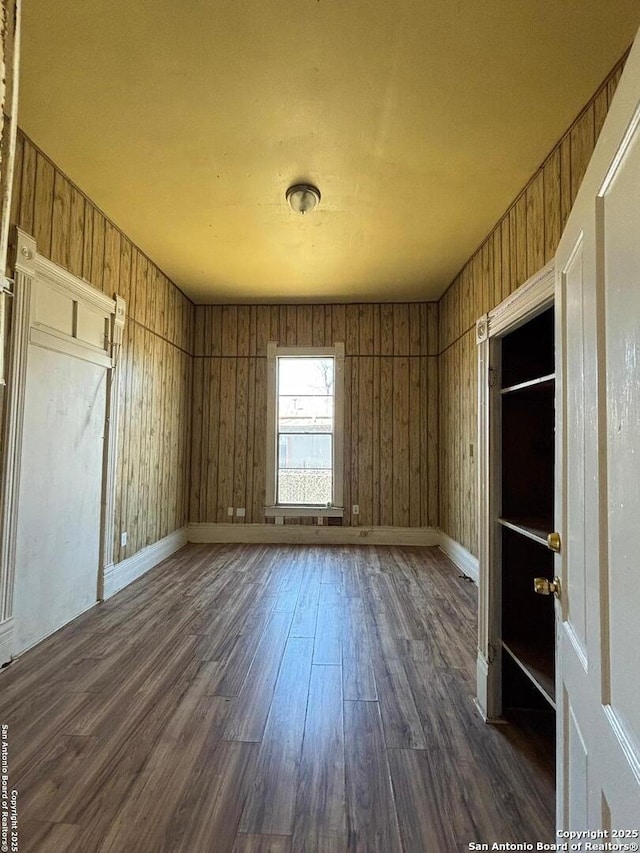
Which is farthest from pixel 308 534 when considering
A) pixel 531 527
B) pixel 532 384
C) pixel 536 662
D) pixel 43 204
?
pixel 43 204

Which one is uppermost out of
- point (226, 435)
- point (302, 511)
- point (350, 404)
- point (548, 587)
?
point (350, 404)

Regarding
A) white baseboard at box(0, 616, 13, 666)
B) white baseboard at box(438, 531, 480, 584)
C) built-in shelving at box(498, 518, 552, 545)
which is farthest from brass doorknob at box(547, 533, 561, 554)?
white baseboard at box(0, 616, 13, 666)

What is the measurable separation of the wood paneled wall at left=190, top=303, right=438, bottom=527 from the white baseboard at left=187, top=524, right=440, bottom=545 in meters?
0.11

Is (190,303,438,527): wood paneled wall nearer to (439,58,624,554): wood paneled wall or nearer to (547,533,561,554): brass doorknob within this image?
(439,58,624,554): wood paneled wall

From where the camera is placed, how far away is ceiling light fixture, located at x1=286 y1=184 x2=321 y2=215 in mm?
2801

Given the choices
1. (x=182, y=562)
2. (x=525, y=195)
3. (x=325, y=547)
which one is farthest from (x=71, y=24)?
(x=325, y=547)

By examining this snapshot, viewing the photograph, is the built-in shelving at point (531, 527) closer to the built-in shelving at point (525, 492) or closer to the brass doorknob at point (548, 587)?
the built-in shelving at point (525, 492)

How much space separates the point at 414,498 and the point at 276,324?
286cm

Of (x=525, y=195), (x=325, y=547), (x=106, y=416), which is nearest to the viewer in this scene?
(x=525, y=195)

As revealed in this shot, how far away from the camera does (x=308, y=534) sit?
5.27 meters

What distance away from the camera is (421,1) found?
5.25 feet

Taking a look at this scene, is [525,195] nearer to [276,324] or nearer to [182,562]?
[276,324]

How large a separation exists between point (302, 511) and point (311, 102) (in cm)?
419

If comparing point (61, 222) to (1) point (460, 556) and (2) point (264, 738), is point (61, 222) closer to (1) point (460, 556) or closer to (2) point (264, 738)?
(2) point (264, 738)
